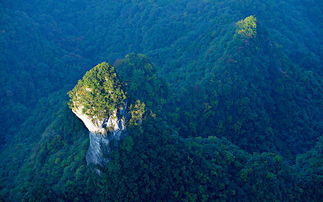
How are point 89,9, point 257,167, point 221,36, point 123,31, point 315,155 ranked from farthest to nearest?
point 89,9 < point 123,31 < point 221,36 < point 315,155 < point 257,167

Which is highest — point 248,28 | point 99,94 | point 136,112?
point 248,28

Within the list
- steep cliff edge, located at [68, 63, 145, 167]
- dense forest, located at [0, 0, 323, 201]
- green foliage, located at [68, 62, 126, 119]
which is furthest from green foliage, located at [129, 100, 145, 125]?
A: green foliage, located at [68, 62, 126, 119]

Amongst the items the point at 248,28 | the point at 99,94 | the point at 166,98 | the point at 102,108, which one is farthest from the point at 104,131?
the point at 248,28

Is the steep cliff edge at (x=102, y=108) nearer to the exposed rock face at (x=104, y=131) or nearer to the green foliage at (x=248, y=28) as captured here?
the exposed rock face at (x=104, y=131)

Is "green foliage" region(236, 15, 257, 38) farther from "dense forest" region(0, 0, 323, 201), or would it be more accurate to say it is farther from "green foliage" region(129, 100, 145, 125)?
"green foliage" region(129, 100, 145, 125)

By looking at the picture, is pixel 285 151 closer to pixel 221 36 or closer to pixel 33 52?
pixel 221 36

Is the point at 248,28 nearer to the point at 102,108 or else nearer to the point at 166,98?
the point at 166,98

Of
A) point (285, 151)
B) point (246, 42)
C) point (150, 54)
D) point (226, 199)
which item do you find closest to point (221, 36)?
point (246, 42)

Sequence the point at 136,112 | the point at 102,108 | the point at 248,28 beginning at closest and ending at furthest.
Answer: the point at 102,108, the point at 136,112, the point at 248,28
